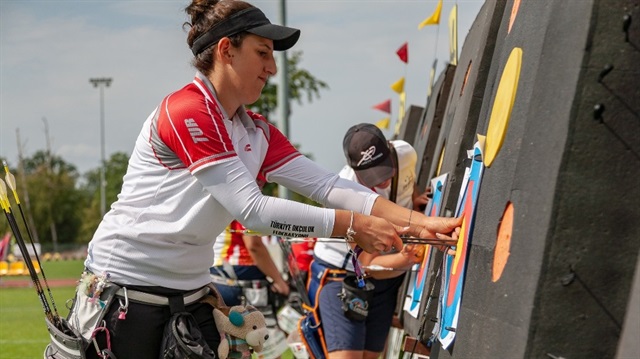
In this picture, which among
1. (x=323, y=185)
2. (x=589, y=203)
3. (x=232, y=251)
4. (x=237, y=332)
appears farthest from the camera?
(x=232, y=251)

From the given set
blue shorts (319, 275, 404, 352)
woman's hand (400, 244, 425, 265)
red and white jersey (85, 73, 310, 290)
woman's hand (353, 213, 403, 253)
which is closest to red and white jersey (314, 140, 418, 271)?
blue shorts (319, 275, 404, 352)

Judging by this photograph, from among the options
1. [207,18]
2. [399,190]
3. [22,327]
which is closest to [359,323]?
[399,190]

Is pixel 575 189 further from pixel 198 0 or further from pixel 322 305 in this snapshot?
pixel 322 305

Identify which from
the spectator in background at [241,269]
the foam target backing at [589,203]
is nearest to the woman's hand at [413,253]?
the spectator in background at [241,269]

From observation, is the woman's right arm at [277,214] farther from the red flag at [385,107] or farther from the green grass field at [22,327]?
the red flag at [385,107]

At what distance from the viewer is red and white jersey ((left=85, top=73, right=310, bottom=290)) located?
3738 millimetres

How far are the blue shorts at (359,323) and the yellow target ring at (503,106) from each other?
2.94 meters

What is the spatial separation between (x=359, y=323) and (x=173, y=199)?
3065 millimetres

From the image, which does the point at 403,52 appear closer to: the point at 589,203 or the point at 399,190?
the point at 399,190

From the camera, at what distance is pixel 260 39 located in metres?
3.97

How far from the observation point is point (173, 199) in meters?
3.86

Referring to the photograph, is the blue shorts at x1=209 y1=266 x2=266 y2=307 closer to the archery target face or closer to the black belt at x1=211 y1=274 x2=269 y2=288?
the black belt at x1=211 y1=274 x2=269 y2=288

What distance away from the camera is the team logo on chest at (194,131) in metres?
3.70

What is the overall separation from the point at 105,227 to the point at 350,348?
296 cm
